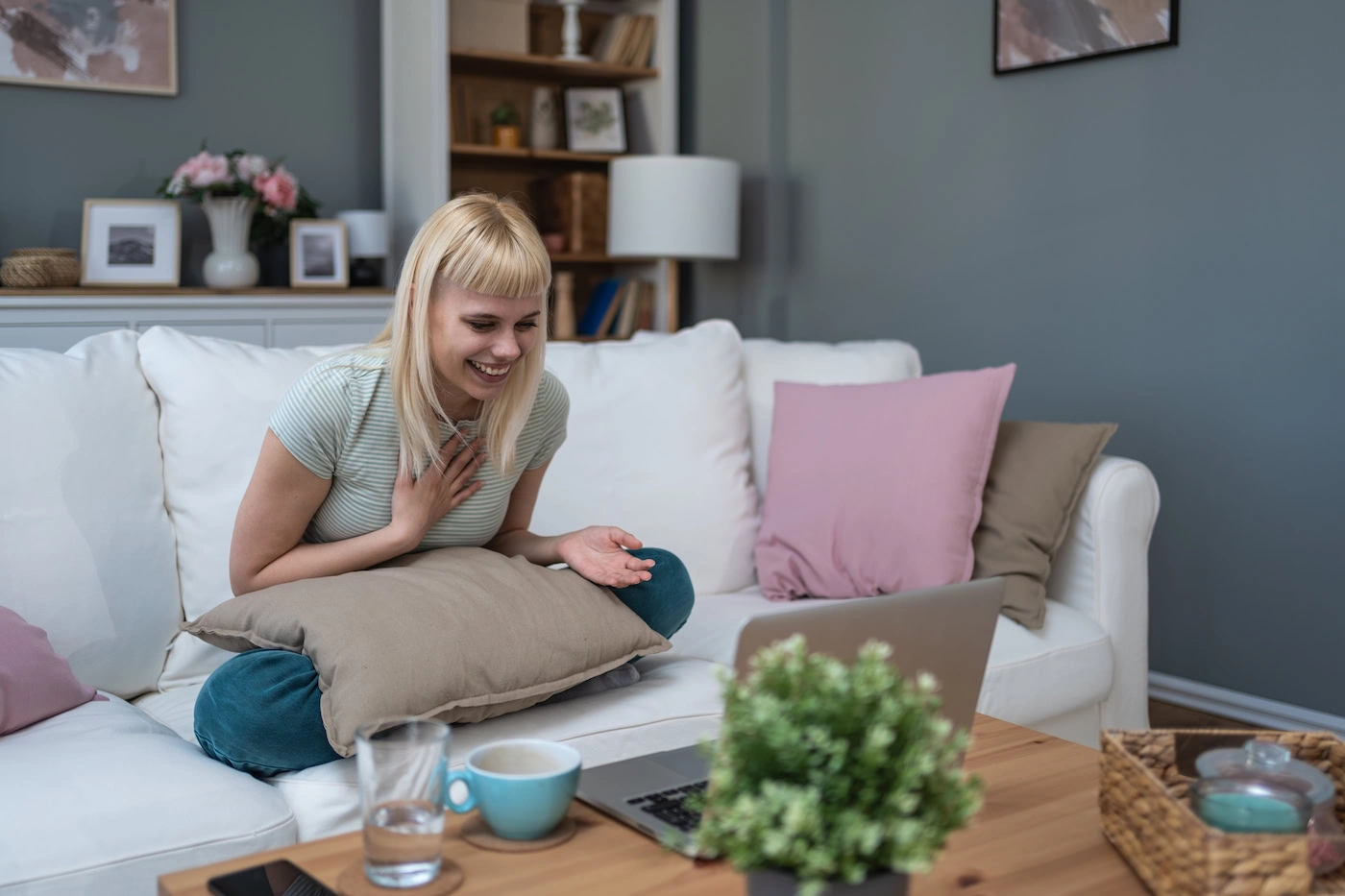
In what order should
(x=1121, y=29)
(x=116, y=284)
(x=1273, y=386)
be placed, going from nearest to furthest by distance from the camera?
1. (x=1273, y=386)
2. (x=1121, y=29)
3. (x=116, y=284)

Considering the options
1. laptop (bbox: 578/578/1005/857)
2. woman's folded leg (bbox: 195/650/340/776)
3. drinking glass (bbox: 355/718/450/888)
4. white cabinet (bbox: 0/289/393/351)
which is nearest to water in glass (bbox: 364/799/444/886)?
drinking glass (bbox: 355/718/450/888)

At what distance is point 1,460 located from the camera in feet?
5.52

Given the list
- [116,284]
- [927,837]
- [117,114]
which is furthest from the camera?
[117,114]

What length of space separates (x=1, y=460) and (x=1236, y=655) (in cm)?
258

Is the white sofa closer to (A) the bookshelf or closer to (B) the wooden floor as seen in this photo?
(B) the wooden floor

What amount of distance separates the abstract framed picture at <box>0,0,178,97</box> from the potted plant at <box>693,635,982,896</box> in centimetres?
361

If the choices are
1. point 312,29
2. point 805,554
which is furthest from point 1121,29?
point 312,29

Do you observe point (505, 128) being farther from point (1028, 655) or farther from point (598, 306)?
point (1028, 655)

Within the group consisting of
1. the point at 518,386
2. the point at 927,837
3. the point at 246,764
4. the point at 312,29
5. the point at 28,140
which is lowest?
the point at 246,764

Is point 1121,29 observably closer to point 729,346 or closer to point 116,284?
point 729,346

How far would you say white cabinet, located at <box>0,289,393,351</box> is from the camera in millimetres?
3260

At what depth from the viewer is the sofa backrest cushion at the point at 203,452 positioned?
1805mm

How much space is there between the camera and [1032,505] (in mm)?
2213

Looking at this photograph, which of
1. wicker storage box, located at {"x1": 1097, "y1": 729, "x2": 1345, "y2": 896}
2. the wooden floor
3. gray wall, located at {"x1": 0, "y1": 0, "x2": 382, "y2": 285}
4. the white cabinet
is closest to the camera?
wicker storage box, located at {"x1": 1097, "y1": 729, "x2": 1345, "y2": 896}
